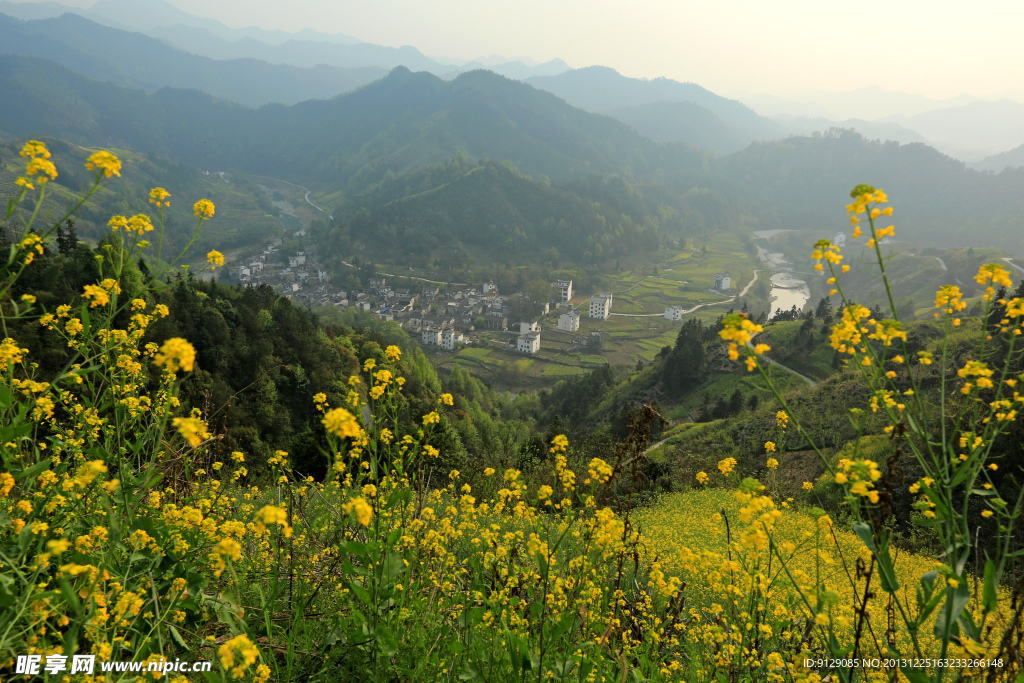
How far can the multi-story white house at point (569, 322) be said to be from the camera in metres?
98.0

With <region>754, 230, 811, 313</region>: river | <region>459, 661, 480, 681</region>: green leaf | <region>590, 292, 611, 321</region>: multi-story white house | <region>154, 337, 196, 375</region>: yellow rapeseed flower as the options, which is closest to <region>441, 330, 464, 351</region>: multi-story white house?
<region>590, 292, 611, 321</region>: multi-story white house

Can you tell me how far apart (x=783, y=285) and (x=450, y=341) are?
88.3 m

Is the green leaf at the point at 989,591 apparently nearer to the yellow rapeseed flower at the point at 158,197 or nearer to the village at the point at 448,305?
the yellow rapeseed flower at the point at 158,197

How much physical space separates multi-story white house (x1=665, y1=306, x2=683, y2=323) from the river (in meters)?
17.8

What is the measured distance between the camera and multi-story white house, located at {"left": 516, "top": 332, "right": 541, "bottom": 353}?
88875 millimetres

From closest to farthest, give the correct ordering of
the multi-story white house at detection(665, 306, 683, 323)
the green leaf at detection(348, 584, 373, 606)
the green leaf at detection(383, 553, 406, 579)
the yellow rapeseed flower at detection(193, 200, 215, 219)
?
the green leaf at detection(348, 584, 373, 606) → the green leaf at detection(383, 553, 406, 579) → the yellow rapeseed flower at detection(193, 200, 215, 219) → the multi-story white house at detection(665, 306, 683, 323)

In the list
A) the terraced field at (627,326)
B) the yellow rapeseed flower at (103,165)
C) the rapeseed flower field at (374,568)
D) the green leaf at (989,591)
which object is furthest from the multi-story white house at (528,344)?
the green leaf at (989,591)

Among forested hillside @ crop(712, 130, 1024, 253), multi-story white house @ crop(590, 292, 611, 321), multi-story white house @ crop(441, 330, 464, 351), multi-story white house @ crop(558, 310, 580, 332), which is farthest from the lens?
forested hillside @ crop(712, 130, 1024, 253)

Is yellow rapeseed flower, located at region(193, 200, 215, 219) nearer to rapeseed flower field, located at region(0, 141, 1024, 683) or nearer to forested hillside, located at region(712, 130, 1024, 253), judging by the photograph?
rapeseed flower field, located at region(0, 141, 1024, 683)

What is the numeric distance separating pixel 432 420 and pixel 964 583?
2.96 m

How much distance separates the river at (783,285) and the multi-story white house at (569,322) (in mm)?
38445

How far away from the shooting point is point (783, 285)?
123500mm

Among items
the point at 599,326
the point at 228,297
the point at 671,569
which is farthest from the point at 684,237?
the point at 671,569

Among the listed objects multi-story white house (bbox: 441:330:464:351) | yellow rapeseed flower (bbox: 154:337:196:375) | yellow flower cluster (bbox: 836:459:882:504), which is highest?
yellow rapeseed flower (bbox: 154:337:196:375)
